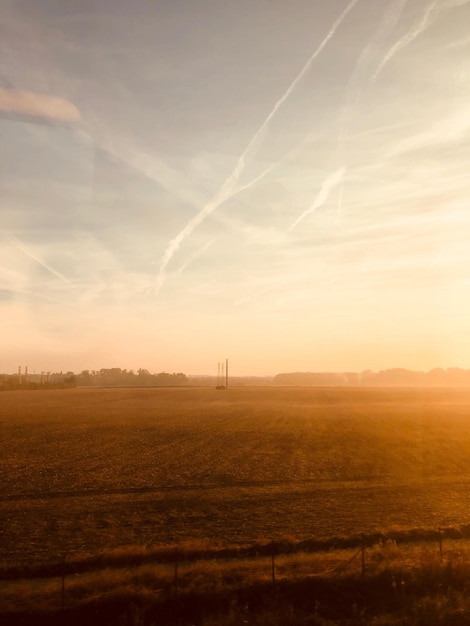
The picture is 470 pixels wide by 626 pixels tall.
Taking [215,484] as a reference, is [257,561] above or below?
below

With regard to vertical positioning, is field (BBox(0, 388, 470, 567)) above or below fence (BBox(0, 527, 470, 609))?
above

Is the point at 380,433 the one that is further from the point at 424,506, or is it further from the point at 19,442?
the point at 19,442

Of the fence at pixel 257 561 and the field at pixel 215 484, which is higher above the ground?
the field at pixel 215 484

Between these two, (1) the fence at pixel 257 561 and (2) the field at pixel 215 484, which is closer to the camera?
(1) the fence at pixel 257 561

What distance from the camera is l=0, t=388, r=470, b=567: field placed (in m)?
29.3

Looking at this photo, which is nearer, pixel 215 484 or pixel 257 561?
pixel 257 561

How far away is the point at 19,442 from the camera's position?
6094 cm

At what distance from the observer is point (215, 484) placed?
133ft

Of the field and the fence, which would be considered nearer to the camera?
the fence

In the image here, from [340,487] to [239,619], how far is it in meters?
22.0

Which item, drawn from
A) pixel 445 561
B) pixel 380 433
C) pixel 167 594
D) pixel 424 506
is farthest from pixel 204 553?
pixel 380 433

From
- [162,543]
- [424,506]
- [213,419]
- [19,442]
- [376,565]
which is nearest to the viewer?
[376,565]

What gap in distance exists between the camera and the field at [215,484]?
2934cm

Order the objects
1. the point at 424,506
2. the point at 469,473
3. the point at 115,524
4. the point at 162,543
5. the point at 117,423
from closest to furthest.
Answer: the point at 162,543 < the point at 115,524 < the point at 424,506 < the point at 469,473 < the point at 117,423
